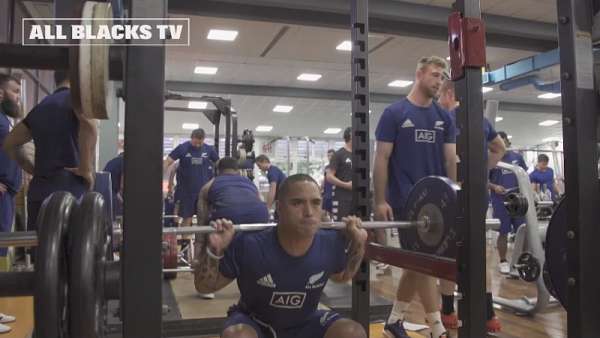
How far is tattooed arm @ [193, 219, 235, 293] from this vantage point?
1300 mm

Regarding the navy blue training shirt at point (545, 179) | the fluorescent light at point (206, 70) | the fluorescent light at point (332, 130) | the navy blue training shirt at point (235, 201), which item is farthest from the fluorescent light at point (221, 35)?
the fluorescent light at point (332, 130)

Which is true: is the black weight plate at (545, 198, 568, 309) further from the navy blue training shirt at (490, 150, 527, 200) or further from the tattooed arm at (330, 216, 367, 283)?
the navy blue training shirt at (490, 150, 527, 200)

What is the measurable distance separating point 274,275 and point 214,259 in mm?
176

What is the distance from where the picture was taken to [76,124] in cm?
172

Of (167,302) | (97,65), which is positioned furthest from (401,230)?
(167,302)

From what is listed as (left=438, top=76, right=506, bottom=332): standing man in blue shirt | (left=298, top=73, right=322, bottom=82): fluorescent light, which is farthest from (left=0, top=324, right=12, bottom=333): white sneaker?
(left=298, top=73, right=322, bottom=82): fluorescent light

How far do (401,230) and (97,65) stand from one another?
1354 millimetres

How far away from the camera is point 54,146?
168cm

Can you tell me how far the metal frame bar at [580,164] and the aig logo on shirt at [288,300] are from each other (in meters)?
0.68

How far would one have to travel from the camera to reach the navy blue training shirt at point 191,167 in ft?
13.4

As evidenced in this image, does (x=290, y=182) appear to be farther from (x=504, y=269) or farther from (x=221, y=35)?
(x=221, y=35)

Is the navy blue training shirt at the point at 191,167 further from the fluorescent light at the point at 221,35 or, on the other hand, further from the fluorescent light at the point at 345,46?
the fluorescent light at the point at 345,46

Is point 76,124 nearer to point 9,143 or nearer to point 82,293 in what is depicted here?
point 9,143

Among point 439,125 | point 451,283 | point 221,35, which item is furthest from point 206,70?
point 451,283
